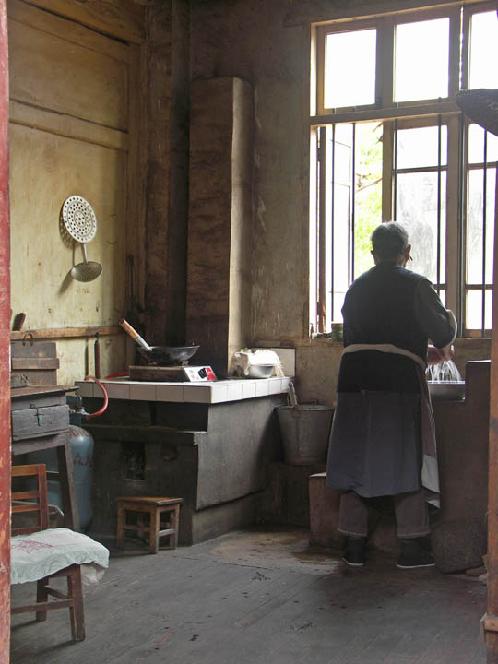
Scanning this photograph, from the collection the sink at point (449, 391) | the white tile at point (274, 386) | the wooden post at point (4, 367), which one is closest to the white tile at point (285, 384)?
the white tile at point (274, 386)

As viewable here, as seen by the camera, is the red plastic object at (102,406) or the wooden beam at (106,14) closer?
the red plastic object at (102,406)

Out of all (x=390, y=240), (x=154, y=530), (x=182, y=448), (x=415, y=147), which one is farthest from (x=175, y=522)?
(x=415, y=147)

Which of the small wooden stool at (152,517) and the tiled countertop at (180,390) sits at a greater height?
the tiled countertop at (180,390)

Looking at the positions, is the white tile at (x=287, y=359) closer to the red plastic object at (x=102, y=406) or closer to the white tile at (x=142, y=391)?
the white tile at (x=142, y=391)

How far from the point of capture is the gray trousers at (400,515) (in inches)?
225

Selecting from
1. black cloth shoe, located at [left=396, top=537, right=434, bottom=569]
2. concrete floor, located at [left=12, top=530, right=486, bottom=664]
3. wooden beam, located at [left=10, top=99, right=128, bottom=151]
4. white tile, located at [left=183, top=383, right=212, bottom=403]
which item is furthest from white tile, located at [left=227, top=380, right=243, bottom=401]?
wooden beam, located at [left=10, top=99, right=128, bottom=151]

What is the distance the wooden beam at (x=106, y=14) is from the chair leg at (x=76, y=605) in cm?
426

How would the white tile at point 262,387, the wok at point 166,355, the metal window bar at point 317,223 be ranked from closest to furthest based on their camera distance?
the wok at point 166,355 → the white tile at point 262,387 → the metal window bar at point 317,223

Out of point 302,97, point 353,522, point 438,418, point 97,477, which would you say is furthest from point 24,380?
point 302,97

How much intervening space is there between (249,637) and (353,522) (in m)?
1.52

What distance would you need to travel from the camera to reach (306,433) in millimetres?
7137

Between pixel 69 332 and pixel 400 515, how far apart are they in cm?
291

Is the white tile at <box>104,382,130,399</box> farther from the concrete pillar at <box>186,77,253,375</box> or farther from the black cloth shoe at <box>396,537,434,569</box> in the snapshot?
the black cloth shoe at <box>396,537,434,569</box>

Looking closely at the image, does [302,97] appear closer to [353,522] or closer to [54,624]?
[353,522]
